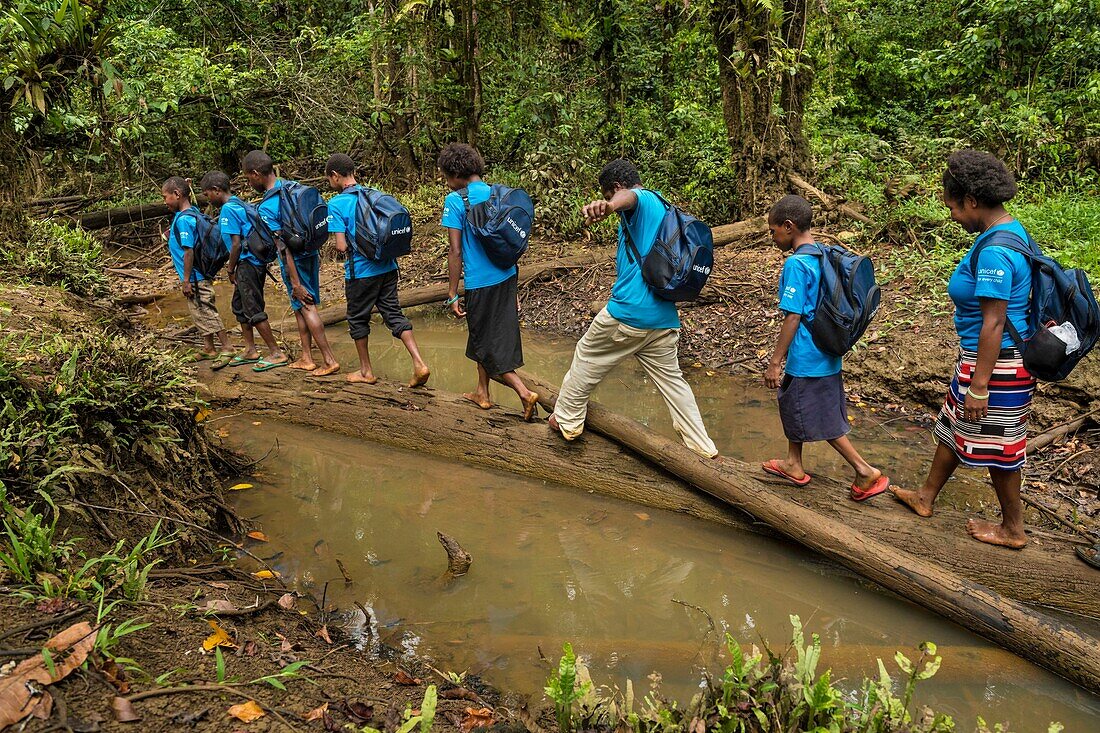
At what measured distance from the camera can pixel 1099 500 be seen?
5.02 m

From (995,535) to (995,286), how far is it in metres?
1.48

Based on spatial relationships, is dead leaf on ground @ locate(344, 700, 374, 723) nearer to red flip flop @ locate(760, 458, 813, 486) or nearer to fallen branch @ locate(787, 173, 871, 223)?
red flip flop @ locate(760, 458, 813, 486)

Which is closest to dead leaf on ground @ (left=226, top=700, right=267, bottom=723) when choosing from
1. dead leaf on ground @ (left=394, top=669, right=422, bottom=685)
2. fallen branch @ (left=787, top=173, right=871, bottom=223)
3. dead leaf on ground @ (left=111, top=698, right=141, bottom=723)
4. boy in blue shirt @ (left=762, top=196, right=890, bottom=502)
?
dead leaf on ground @ (left=111, top=698, right=141, bottom=723)

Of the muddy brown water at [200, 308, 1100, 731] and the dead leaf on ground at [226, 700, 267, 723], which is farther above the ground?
the dead leaf on ground at [226, 700, 267, 723]

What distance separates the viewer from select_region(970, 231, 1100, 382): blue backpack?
349cm

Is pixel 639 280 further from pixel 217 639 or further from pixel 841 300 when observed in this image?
pixel 217 639

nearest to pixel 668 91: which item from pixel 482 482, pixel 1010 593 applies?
pixel 482 482

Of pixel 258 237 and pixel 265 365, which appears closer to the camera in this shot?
pixel 258 237

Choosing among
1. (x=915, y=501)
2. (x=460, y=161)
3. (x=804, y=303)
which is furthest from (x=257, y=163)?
(x=915, y=501)

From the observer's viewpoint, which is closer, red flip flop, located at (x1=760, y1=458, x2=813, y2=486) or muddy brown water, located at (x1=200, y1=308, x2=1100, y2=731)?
muddy brown water, located at (x1=200, y1=308, x2=1100, y2=731)

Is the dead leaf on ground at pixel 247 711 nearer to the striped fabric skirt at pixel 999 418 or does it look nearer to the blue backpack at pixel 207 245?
the striped fabric skirt at pixel 999 418

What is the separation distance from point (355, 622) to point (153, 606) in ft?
3.81

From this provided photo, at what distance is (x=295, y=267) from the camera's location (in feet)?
21.2

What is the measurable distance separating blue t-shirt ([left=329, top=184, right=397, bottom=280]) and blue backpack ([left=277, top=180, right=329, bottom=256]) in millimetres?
328
